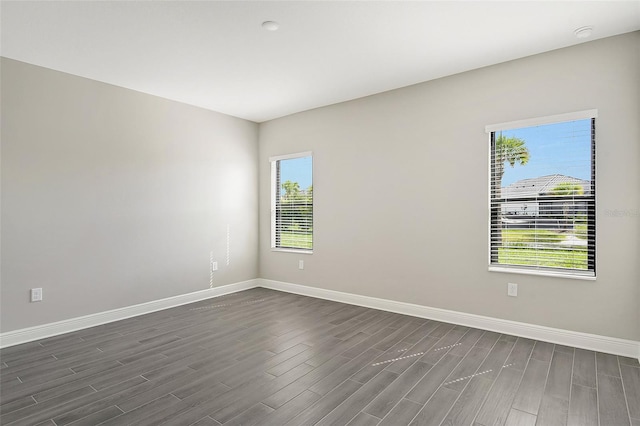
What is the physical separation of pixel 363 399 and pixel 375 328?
1.39 meters

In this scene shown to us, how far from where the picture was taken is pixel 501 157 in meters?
3.54

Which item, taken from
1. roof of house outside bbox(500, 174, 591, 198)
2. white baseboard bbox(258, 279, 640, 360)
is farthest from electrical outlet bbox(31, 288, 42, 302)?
roof of house outside bbox(500, 174, 591, 198)

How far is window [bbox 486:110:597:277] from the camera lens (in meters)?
3.11

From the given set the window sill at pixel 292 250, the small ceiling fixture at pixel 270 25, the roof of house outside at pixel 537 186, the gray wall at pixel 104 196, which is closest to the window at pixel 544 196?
the roof of house outside at pixel 537 186

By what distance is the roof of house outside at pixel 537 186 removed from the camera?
314cm

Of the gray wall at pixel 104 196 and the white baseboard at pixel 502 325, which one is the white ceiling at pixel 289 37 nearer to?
the gray wall at pixel 104 196

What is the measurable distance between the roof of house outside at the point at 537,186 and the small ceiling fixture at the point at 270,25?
2695 millimetres

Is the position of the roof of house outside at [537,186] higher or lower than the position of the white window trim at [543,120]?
lower

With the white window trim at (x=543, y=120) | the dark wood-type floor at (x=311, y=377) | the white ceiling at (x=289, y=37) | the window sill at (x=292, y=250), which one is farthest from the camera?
the window sill at (x=292, y=250)

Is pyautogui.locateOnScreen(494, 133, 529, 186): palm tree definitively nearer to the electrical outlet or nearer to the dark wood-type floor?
the dark wood-type floor

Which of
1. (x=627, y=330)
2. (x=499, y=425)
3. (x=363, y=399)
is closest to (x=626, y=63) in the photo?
(x=627, y=330)

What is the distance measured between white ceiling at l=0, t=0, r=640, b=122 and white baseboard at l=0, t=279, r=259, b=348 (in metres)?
2.63

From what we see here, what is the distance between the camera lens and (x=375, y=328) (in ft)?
11.9

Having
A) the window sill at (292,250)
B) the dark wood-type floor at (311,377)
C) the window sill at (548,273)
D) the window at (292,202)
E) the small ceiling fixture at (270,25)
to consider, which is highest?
the small ceiling fixture at (270,25)
